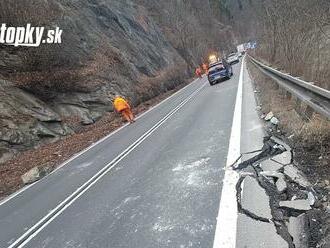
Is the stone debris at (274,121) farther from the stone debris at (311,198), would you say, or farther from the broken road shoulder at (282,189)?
the stone debris at (311,198)

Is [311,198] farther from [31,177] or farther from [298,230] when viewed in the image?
[31,177]

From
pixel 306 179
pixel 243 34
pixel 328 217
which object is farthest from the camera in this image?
pixel 243 34

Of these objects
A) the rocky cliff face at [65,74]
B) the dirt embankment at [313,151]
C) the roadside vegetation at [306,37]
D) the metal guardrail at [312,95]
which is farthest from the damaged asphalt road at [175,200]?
the rocky cliff face at [65,74]

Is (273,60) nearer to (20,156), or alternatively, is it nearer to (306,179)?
(20,156)

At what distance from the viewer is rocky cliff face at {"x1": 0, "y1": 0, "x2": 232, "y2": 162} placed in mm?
17312

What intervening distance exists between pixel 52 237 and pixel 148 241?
198 cm

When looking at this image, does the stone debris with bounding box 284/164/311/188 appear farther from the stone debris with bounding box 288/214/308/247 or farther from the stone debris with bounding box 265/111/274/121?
the stone debris with bounding box 265/111/274/121

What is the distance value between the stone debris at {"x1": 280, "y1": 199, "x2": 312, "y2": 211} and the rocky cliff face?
12.6 m

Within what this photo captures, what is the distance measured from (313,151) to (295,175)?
88 centimetres

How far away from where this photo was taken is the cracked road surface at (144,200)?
5.07 m

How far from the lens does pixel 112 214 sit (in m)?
6.39

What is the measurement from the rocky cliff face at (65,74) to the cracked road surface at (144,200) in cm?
586

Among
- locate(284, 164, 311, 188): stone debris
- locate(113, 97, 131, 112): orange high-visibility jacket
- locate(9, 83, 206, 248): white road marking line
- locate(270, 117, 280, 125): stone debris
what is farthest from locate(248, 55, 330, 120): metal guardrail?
locate(113, 97, 131, 112): orange high-visibility jacket

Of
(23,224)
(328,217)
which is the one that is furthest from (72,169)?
(328,217)
